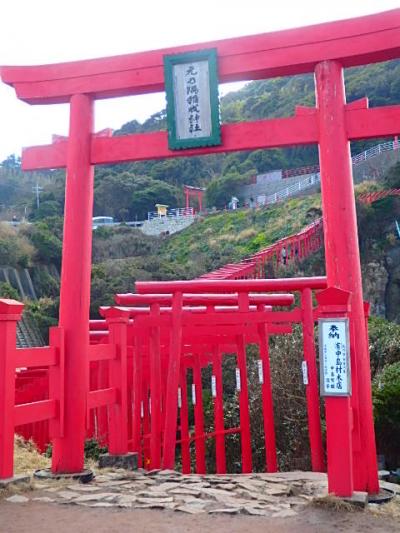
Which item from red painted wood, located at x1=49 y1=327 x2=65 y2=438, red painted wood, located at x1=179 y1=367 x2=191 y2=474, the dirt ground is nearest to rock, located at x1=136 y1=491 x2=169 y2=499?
the dirt ground

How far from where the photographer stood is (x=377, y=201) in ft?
89.9

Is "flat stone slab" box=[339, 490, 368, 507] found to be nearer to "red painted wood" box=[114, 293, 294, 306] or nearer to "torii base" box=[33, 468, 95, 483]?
"torii base" box=[33, 468, 95, 483]

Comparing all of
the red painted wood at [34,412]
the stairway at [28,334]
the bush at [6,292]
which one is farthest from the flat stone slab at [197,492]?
the bush at [6,292]

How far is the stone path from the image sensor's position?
16.2 ft

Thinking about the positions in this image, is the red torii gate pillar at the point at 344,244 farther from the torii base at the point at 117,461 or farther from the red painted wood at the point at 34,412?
the torii base at the point at 117,461

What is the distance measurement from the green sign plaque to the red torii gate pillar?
111cm

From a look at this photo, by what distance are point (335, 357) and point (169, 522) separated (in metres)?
1.86

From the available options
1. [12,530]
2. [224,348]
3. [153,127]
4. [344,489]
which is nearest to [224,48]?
[344,489]

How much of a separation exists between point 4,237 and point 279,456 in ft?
76.4

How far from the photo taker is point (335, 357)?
15.9ft

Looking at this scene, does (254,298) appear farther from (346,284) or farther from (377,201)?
(377,201)

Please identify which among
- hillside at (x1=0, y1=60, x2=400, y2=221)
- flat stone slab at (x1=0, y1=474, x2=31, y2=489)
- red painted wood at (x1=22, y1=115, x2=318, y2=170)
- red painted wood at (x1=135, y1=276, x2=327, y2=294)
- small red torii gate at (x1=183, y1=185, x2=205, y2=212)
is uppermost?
hillside at (x1=0, y1=60, x2=400, y2=221)

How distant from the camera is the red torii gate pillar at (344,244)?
5.30m

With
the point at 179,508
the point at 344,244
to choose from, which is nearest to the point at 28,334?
the point at 179,508
